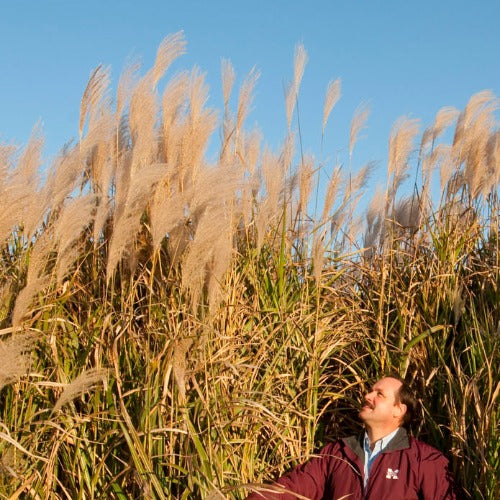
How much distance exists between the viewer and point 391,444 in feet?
12.2

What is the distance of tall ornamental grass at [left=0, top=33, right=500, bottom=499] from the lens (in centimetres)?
334

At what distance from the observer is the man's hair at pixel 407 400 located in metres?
3.82

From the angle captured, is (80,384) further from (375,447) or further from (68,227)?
(375,447)

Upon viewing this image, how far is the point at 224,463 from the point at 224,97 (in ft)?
6.63

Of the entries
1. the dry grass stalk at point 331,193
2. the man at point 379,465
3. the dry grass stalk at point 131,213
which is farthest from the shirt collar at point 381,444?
the dry grass stalk at point 131,213

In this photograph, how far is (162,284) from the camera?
3.73 metres

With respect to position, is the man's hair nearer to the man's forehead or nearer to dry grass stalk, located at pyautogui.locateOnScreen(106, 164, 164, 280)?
the man's forehead

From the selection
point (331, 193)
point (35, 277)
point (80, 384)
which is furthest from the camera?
point (331, 193)

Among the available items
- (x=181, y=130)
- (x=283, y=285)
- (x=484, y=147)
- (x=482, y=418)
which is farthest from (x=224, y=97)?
(x=482, y=418)

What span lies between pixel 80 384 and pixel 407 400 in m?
1.54

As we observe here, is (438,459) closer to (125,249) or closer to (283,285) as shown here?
(283,285)

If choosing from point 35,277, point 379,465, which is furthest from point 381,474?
point 35,277

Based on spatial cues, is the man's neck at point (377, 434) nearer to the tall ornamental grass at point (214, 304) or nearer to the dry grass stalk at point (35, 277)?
the tall ornamental grass at point (214, 304)

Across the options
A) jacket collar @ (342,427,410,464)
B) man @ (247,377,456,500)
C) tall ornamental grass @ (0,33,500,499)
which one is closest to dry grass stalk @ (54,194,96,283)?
tall ornamental grass @ (0,33,500,499)
